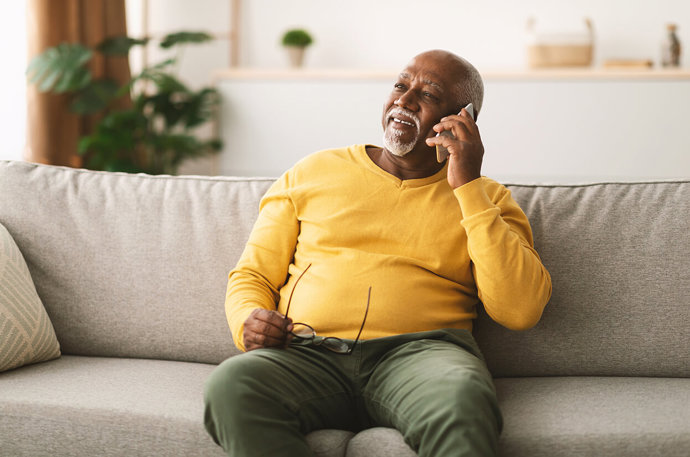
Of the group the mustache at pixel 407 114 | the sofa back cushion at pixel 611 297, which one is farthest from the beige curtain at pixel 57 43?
the sofa back cushion at pixel 611 297

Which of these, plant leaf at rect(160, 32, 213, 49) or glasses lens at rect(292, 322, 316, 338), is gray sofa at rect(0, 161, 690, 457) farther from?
plant leaf at rect(160, 32, 213, 49)

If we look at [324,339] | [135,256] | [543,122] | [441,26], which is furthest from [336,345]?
[441,26]

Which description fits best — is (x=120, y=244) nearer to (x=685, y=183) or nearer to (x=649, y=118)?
(x=685, y=183)

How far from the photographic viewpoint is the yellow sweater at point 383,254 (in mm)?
1494

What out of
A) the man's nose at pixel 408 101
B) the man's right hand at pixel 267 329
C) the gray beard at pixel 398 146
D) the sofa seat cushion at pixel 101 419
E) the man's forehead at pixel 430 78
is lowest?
the sofa seat cushion at pixel 101 419

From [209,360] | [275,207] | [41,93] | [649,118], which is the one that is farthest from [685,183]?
[41,93]

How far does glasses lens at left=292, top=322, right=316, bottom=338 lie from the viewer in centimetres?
152

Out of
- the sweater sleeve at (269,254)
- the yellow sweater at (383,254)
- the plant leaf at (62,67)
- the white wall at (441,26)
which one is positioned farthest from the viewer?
the white wall at (441,26)

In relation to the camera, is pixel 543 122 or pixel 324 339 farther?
pixel 543 122

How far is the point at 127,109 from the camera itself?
4336 mm

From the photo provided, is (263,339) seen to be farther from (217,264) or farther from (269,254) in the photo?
(217,264)

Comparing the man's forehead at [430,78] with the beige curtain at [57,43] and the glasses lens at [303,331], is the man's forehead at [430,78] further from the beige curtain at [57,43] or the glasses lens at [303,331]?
the beige curtain at [57,43]

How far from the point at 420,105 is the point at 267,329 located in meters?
0.63

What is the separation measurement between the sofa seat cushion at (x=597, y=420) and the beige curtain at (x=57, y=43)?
3.11 metres
